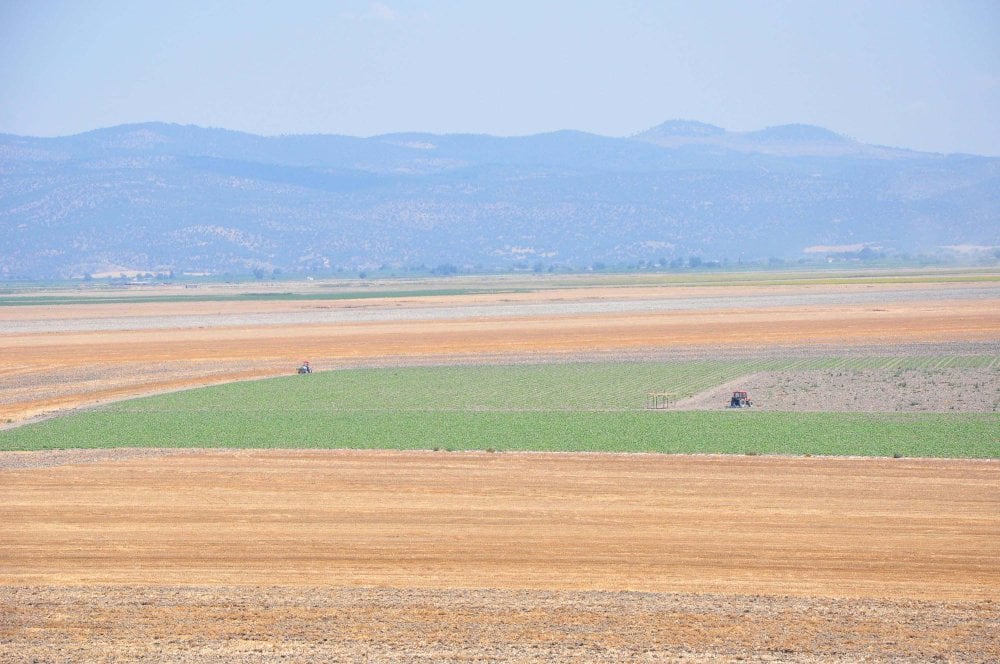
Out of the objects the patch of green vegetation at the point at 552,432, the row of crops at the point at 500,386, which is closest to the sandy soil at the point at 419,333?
the row of crops at the point at 500,386

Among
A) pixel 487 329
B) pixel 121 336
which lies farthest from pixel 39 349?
pixel 487 329

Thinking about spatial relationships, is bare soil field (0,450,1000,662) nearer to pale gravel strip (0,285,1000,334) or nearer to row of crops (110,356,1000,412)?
row of crops (110,356,1000,412)

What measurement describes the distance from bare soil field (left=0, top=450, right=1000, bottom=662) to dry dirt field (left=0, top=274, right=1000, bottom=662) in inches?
2.4

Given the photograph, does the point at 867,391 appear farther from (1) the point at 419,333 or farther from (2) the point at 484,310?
(2) the point at 484,310

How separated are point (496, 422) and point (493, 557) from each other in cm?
1697

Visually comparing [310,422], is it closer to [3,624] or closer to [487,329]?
[3,624]

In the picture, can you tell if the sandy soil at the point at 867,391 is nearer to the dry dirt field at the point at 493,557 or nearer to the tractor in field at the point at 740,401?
the tractor in field at the point at 740,401

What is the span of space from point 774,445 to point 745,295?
92678mm

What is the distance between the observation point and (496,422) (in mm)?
38688

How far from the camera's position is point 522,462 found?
31406 mm

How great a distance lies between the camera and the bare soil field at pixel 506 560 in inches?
675

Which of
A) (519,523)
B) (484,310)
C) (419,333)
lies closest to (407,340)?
(419,333)

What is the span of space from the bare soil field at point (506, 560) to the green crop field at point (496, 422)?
2.68 metres

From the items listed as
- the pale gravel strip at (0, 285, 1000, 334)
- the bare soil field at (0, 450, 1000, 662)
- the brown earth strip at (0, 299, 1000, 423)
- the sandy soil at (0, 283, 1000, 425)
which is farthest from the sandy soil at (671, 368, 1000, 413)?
the pale gravel strip at (0, 285, 1000, 334)
